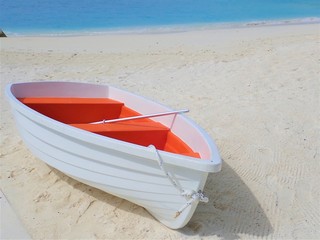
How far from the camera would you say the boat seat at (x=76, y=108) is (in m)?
4.05

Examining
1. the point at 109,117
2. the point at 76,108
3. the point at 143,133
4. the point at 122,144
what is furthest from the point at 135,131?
the point at 76,108

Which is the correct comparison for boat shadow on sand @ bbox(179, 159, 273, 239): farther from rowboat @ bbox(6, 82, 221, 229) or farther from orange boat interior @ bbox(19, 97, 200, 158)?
orange boat interior @ bbox(19, 97, 200, 158)

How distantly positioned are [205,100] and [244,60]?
2510 mm

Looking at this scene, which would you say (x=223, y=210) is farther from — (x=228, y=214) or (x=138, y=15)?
(x=138, y=15)

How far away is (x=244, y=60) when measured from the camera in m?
7.99

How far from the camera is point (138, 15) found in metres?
16.7

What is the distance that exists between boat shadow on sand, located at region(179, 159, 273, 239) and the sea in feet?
32.3

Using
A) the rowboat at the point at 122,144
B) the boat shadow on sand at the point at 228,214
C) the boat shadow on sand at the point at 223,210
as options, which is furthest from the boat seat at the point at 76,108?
the boat shadow on sand at the point at 228,214

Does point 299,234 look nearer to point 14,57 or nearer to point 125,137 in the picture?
point 125,137

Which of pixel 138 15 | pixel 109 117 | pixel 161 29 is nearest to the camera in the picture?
pixel 109 117

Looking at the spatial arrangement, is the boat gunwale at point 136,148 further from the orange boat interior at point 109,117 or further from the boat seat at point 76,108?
the boat seat at point 76,108

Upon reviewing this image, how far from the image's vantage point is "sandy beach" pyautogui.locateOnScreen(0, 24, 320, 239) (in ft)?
11.0

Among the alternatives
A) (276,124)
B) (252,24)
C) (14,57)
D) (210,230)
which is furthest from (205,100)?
(252,24)

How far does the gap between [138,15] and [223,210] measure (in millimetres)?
14153
